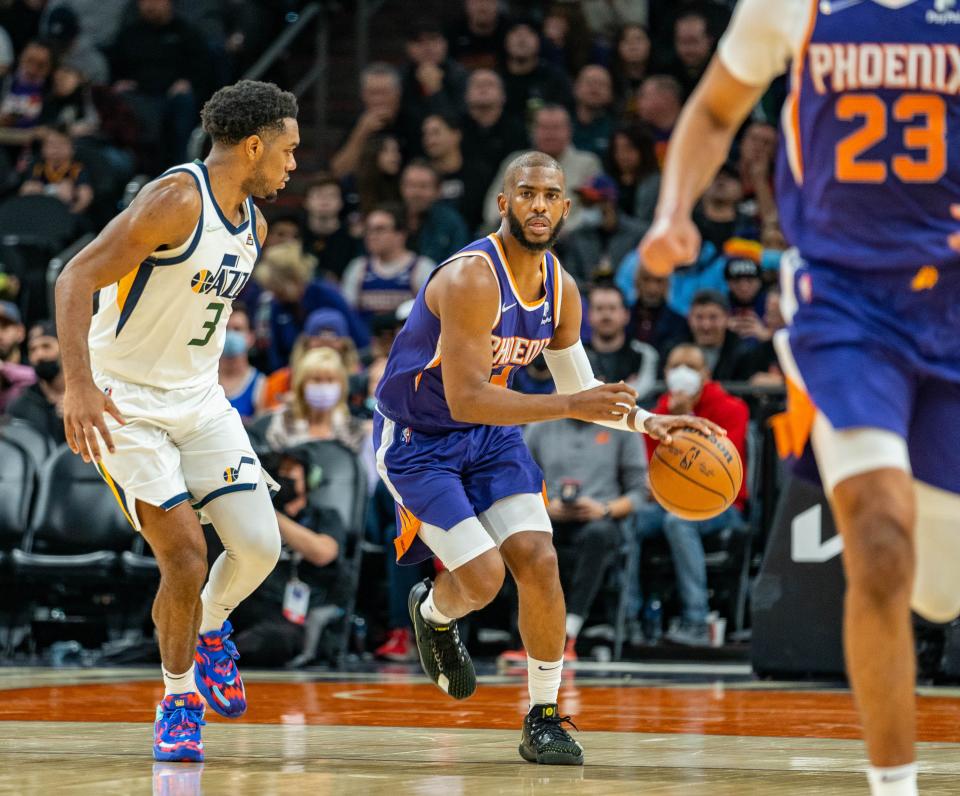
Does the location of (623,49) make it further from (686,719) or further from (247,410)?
(686,719)

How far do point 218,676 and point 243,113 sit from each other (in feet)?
6.41

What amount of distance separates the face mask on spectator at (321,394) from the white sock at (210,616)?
4.14 metres

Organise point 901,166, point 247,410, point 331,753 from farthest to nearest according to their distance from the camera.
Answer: point 247,410
point 331,753
point 901,166

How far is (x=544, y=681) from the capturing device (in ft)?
18.2

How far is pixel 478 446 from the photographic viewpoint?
235 inches

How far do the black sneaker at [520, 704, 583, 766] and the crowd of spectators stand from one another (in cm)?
413

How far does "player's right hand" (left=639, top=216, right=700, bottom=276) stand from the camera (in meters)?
3.66

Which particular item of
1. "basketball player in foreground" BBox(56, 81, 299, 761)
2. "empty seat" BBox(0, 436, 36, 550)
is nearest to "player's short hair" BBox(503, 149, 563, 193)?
"basketball player in foreground" BBox(56, 81, 299, 761)

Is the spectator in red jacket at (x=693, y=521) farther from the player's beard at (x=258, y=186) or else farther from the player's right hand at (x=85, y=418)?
the player's right hand at (x=85, y=418)

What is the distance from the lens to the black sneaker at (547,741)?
17.3 ft

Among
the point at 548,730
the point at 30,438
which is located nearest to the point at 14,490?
the point at 30,438

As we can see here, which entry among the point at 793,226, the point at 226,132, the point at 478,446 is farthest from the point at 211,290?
the point at 793,226

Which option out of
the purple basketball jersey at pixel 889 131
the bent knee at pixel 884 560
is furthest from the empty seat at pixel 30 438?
the bent knee at pixel 884 560

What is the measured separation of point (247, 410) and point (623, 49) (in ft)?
16.3
